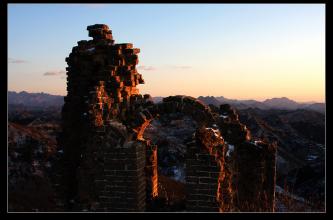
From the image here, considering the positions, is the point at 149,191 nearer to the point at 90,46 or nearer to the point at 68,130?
the point at 68,130

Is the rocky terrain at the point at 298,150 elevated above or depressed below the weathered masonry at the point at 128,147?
below

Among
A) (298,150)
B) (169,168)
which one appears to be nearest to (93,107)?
(169,168)

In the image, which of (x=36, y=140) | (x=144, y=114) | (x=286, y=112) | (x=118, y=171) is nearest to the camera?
(x=118, y=171)

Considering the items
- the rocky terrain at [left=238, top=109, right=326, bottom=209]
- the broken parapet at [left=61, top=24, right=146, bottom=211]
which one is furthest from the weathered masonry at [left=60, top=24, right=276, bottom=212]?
the rocky terrain at [left=238, top=109, right=326, bottom=209]

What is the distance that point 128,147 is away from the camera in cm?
610

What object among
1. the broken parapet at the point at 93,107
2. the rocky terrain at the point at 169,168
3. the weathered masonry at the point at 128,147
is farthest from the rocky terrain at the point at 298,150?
the broken parapet at the point at 93,107

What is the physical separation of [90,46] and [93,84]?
911 mm

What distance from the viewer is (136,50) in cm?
778

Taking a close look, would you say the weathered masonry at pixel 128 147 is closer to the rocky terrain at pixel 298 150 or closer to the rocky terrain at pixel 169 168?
the rocky terrain at pixel 169 168

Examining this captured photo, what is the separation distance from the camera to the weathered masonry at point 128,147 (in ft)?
19.0

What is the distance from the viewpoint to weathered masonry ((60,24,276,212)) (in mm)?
5793

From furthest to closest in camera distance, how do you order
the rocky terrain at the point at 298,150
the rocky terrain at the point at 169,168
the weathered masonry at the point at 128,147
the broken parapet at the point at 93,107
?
1. the rocky terrain at the point at 298,150
2. the rocky terrain at the point at 169,168
3. the broken parapet at the point at 93,107
4. the weathered masonry at the point at 128,147

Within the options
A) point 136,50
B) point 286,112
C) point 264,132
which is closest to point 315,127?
point 264,132

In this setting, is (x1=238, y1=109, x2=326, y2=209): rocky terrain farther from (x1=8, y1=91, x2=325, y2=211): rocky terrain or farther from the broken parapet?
the broken parapet
